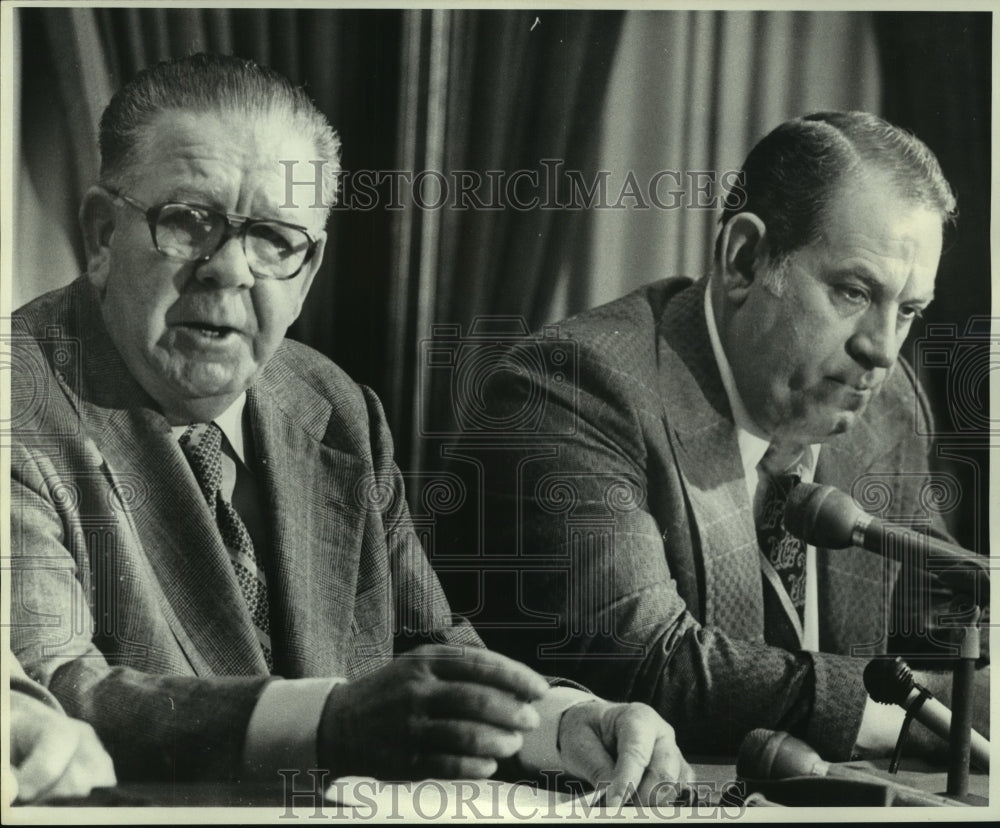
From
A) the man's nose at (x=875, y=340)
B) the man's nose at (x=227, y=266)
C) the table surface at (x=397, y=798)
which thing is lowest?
the table surface at (x=397, y=798)

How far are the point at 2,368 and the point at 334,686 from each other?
1137 millimetres

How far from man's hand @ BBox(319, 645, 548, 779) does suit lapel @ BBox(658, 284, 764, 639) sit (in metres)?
0.52

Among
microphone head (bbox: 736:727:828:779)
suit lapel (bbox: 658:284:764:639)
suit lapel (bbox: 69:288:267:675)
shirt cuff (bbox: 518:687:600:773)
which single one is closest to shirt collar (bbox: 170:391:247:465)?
suit lapel (bbox: 69:288:267:675)

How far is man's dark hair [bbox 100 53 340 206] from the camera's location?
3.31 meters

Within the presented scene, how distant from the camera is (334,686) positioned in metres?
3.31

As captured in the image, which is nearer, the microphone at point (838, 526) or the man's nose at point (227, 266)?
the man's nose at point (227, 266)

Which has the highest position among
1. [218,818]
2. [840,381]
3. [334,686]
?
[840,381]

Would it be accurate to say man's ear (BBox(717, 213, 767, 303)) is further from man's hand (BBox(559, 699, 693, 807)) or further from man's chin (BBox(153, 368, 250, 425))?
man's chin (BBox(153, 368, 250, 425))

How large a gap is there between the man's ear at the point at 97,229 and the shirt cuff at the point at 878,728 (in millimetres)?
2184

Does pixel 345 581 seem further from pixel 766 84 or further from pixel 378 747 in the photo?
pixel 766 84

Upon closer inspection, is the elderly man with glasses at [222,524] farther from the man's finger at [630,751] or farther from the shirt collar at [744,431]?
the shirt collar at [744,431]

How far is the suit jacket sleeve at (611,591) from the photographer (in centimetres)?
340

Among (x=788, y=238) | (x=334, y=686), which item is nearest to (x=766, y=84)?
(x=788, y=238)

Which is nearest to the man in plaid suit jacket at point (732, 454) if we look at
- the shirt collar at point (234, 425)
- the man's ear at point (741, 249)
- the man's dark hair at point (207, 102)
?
the man's ear at point (741, 249)
